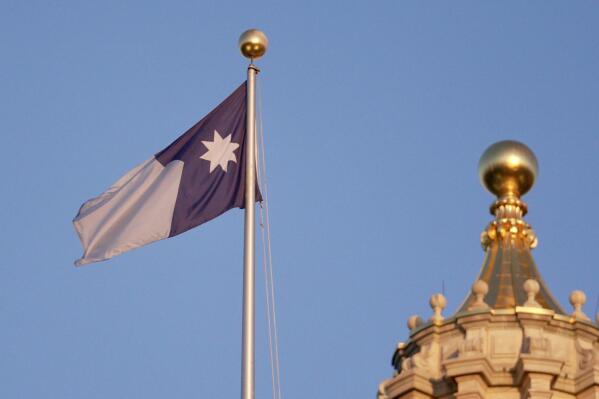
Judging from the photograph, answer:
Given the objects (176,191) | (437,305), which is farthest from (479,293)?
(176,191)

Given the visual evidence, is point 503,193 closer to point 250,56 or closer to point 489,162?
point 489,162

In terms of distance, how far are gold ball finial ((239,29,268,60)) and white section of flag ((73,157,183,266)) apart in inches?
Result: 111

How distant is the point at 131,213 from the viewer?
41.8m

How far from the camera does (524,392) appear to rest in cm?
4297

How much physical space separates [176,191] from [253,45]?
11.8 feet

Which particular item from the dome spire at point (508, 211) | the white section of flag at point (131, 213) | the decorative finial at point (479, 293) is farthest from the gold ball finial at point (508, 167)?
the white section of flag at point (131, 213)

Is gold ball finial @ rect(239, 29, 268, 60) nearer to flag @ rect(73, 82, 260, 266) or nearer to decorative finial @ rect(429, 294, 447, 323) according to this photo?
flag @ rect(73, 82, 260, 266)

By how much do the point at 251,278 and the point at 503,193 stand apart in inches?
492

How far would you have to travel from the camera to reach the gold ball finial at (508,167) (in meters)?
48.9

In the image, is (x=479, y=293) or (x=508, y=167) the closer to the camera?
(x=479, y=293)

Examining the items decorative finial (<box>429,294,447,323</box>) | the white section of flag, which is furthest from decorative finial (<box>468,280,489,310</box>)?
the white section of flag

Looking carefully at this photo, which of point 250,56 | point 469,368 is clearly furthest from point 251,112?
A: point 469,368

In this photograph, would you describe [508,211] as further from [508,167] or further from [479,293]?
[479,293]

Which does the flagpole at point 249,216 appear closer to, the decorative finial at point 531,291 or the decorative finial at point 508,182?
the decorative finial at point 531,291
